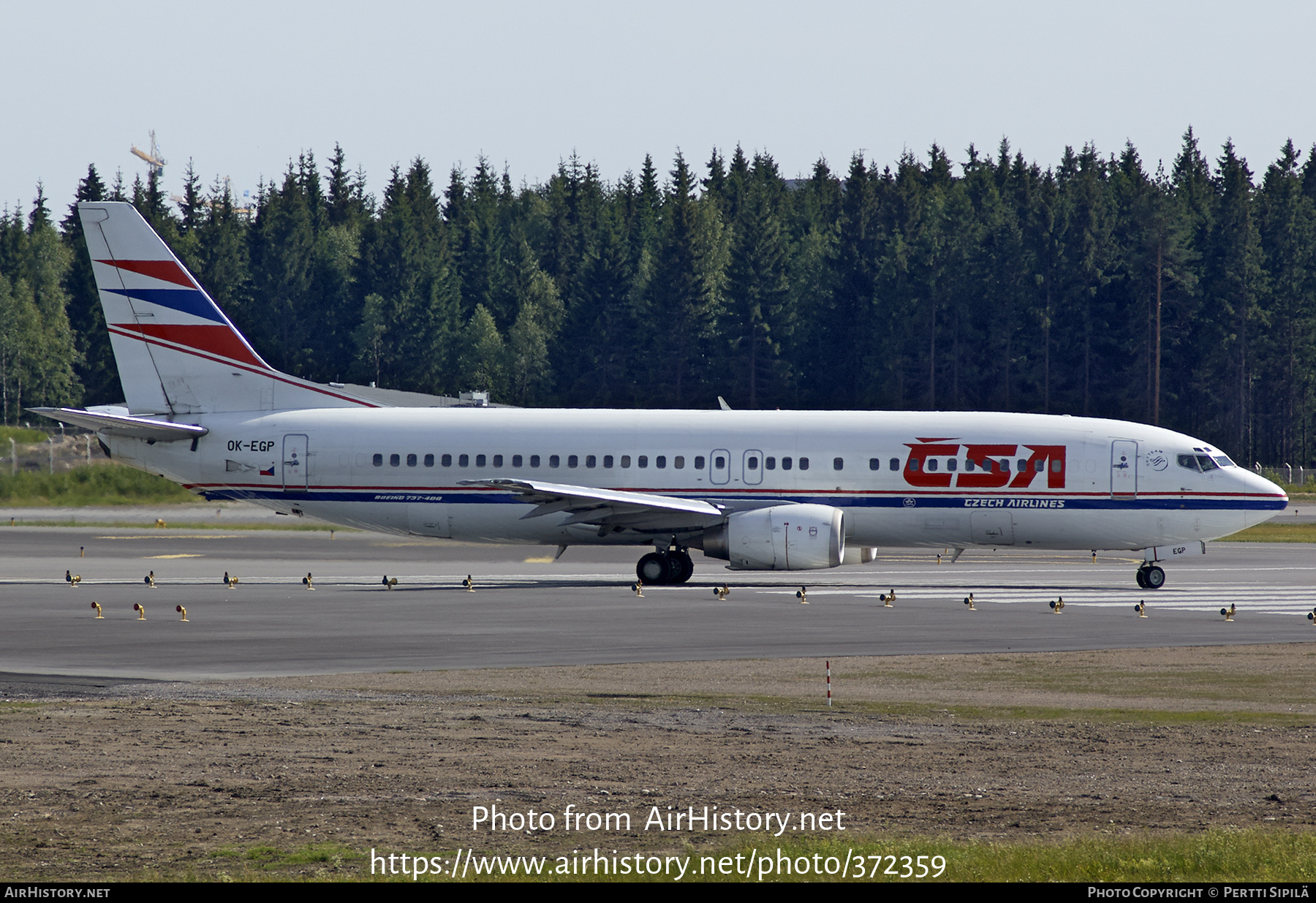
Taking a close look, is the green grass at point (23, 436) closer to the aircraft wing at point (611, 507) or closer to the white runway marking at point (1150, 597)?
the aircraft wing at point (611, 507)

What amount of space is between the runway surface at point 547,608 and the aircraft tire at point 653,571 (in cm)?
50

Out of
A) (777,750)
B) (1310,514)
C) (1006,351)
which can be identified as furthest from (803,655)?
A: (1006,351)

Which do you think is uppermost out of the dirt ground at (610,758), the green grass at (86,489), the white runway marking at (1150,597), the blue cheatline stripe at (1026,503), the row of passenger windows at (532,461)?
the row of passenger windows at (532,461)

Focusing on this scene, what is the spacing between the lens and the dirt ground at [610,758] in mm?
11766

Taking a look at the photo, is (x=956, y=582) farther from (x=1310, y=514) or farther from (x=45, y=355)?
(x=45, y=355)

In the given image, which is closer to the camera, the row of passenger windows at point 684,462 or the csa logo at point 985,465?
the csa logo at point 985,465

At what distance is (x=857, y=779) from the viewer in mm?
13984

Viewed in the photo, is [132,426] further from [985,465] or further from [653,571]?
[985,465]

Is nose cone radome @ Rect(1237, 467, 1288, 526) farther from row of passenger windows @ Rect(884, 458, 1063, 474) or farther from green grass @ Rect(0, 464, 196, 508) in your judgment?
green grass @ Rect(0, 464, 196, 508)

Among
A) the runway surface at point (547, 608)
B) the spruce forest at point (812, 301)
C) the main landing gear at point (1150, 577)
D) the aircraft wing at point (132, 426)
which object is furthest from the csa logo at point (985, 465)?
the spruce forest at point (812, 301)

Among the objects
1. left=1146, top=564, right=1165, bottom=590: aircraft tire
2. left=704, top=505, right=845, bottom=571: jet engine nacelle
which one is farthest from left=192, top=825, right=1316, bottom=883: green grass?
left=1146, top=564, right=1165, bottom=590: aircraft tire

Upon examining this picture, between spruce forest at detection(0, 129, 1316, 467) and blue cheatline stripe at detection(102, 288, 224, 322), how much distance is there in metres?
67.8

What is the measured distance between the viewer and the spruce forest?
100625mm

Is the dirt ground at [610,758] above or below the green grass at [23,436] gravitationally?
below
